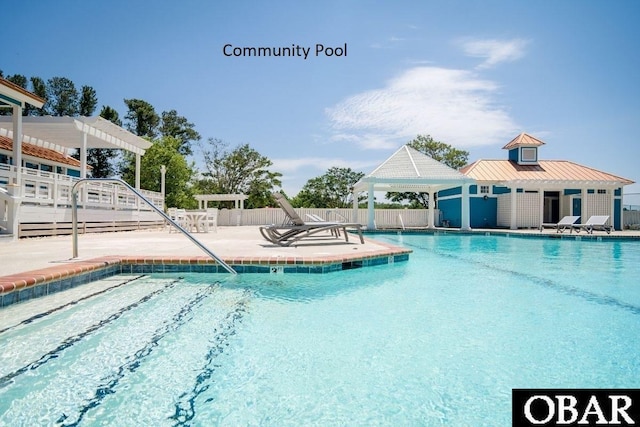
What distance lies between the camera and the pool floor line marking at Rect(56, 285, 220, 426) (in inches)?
79.6

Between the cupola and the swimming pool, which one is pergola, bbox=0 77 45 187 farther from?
the cupola

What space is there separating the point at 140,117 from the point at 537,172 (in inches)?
1357

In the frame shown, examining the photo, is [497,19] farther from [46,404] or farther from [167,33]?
[46,404]

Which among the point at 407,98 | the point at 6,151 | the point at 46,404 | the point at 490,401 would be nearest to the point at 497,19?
the point at 407,98

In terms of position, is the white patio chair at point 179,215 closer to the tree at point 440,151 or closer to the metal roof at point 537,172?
Result: the metal roof at point 537,172

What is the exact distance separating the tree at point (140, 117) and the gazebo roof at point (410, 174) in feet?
85.6

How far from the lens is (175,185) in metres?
29.0

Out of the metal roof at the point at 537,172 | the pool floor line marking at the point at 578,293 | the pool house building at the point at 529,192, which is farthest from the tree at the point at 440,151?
the pool floor line marking at the point at 578,293

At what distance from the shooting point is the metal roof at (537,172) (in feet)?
72.8

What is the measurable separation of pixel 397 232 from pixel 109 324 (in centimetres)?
1708

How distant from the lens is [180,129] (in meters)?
39.9

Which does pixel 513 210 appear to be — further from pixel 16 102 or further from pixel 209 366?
pixel 16 102

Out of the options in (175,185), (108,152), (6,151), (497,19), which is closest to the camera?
(497,19)

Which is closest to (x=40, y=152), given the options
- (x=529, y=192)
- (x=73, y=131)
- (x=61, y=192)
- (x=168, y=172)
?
(x=73, y=131)
